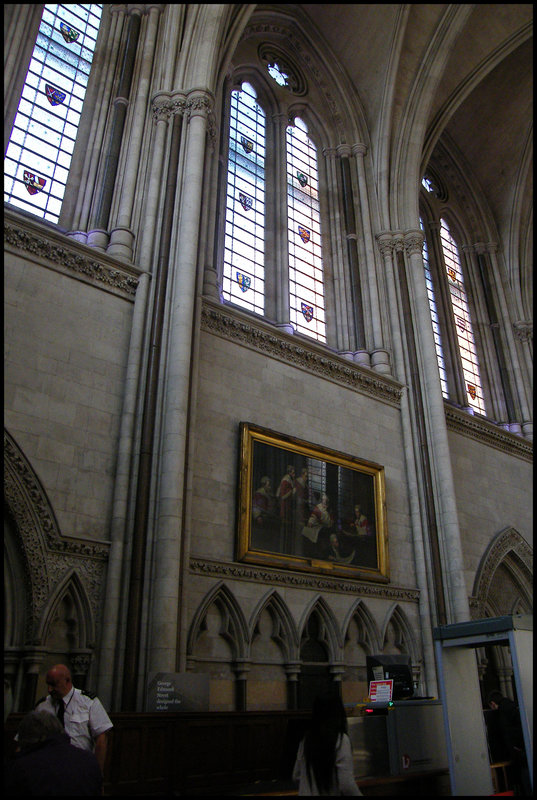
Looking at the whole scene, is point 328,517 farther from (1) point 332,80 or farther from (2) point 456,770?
(1) point 332,80

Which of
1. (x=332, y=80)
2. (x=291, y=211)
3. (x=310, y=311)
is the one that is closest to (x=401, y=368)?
(x=310, y=311)

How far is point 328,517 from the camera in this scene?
10930 mm

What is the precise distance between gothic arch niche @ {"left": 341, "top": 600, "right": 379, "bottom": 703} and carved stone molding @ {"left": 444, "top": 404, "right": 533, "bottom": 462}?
5512 mm

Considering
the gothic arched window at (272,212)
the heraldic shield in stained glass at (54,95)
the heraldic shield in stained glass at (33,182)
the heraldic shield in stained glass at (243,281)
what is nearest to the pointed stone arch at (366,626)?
the gothic arched window at (272,212)

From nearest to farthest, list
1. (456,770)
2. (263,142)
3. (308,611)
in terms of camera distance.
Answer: (456,770)
(308,611)
(263,142)

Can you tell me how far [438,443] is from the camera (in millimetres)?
13125

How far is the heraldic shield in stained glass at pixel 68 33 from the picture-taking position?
11735 mm

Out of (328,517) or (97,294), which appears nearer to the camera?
(97,294)

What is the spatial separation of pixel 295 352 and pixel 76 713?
7978mm

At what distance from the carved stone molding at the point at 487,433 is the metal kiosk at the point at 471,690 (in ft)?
26.4

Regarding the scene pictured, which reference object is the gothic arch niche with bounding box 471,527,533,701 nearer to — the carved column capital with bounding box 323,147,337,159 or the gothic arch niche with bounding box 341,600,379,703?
the gothic arch niche with bounding box 341,600,379,703

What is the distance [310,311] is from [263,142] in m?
4.34

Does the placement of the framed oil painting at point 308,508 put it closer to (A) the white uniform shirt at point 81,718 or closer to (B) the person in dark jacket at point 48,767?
(A) the white uniform shirt at point 81,718

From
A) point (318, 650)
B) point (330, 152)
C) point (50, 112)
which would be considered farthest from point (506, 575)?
point (50, 112)
